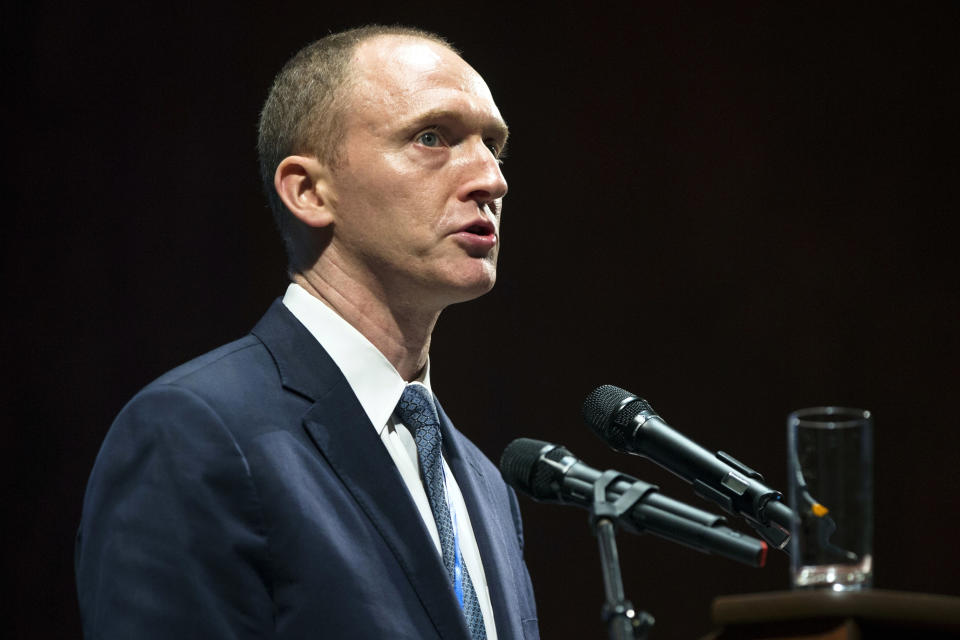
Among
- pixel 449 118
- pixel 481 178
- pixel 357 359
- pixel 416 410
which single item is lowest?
pixel 416 410

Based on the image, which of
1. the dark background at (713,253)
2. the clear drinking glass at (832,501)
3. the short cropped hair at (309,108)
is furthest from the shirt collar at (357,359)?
the dark background at (713,253)

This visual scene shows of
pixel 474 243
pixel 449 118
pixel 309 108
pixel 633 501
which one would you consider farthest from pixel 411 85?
pixel 633 501

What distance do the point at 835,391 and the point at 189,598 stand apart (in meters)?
2.27

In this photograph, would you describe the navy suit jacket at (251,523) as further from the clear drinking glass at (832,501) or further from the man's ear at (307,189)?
the clear drinking glass at (832,501)

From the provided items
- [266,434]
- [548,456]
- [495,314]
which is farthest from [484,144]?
[495,314]

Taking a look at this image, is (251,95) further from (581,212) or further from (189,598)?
(189,598)

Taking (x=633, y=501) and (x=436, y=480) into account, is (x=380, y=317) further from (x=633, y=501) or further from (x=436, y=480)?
(x=633, y=501)

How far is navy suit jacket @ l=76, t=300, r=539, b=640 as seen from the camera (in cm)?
167

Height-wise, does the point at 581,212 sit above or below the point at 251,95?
below

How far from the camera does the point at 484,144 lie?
7.29 ft

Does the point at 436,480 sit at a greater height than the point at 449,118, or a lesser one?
lesser

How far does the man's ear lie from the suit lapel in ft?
0.84

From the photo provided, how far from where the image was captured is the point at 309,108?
2.24m

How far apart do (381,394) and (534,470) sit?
56cm
